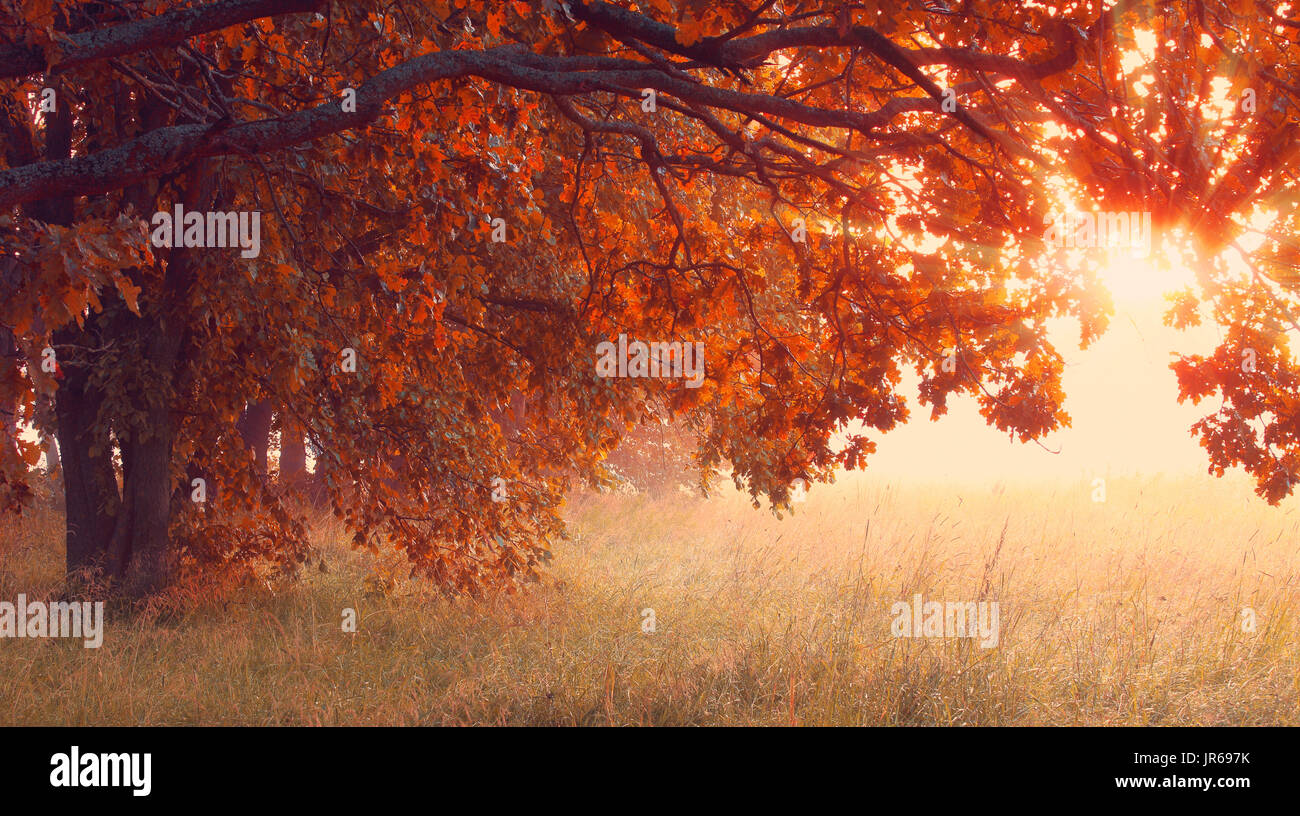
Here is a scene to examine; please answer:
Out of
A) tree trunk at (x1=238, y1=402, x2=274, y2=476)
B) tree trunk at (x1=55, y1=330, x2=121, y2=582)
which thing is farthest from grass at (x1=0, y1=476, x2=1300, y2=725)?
tree trunk at (x1=238, y1=402, x2=274, y2=476)

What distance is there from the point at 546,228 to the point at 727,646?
378 centimetres

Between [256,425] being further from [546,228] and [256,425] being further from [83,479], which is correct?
[546,228]

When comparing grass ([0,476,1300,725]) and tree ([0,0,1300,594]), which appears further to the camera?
grass ([0,476,1300,725])

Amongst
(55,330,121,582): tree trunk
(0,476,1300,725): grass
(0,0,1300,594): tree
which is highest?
(0,0,1300,594): tree

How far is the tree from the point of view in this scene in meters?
3.87

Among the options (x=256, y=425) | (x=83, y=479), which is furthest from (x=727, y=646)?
(x=256, y=425)

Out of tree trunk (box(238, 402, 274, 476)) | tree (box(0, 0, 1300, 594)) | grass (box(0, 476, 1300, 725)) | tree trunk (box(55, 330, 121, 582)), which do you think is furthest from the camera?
tree trunk (box(238, 402, 274, 476))

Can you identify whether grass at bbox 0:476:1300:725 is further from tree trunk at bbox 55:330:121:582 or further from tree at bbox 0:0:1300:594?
tree at bbox 0:0:1300:594

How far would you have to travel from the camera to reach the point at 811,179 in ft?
19.2

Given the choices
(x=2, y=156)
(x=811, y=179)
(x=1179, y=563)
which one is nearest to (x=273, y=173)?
(x=2, y=156)

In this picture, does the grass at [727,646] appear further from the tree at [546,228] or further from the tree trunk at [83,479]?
the tree at [546,228]

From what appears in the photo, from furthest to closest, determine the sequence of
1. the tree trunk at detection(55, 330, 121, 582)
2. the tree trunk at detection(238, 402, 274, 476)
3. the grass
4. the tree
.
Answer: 1. the tree trunk at detection(238, 402, 274, 476)
2. the tree trunk at detection(55, 330, 121, 582)
3. the grass
4. the tree

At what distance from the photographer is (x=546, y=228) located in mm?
7863

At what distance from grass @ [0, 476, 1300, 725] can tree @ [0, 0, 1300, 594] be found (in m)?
0.83
